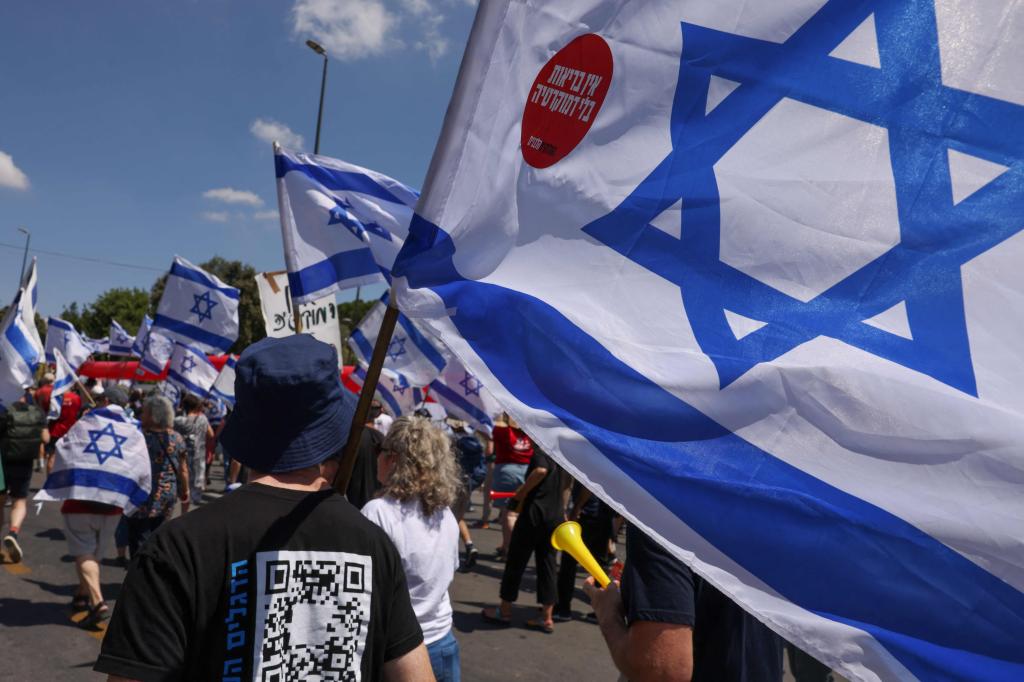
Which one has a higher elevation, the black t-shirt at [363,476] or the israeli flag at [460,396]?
the israeli flag at [460,396]

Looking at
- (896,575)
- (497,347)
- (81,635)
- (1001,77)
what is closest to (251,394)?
(497,347)

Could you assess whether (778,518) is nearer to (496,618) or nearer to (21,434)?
(496,618)

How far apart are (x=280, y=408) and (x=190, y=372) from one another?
417 inches

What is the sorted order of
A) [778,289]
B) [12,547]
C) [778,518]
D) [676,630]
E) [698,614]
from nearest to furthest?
[778,518] → [778,289] → [676,630] → [698,614] → [12,547]

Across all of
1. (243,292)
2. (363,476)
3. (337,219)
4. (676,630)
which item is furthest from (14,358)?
(243,292)

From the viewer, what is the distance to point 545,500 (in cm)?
696

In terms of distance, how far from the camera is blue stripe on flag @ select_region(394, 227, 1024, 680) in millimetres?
1137

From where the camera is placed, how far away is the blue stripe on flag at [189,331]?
30.2 feet

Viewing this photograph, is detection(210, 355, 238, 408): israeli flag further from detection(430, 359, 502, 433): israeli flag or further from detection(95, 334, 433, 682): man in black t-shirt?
detection(95, 334, 433, 682): man in black t-shirt

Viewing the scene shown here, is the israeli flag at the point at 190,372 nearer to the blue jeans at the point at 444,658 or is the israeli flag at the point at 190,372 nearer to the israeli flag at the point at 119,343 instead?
the blue jeans at the point at 444,658

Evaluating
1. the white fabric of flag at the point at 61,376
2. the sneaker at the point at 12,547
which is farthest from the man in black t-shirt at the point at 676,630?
the white fabric of flag at the point at 61,376

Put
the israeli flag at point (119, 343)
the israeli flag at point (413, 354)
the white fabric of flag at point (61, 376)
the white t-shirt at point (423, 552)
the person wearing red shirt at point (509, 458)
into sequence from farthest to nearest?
the israeli flag at point (119, 343) < the white fabric of flag at point (61, 376) < the person wearing red shirt at point (509, 458) < the israeli flag at point (413, 354) < the white t-shirt at point (423, 552)

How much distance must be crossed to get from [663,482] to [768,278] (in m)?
0.44

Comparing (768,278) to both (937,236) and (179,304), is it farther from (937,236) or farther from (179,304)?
(179,304)
